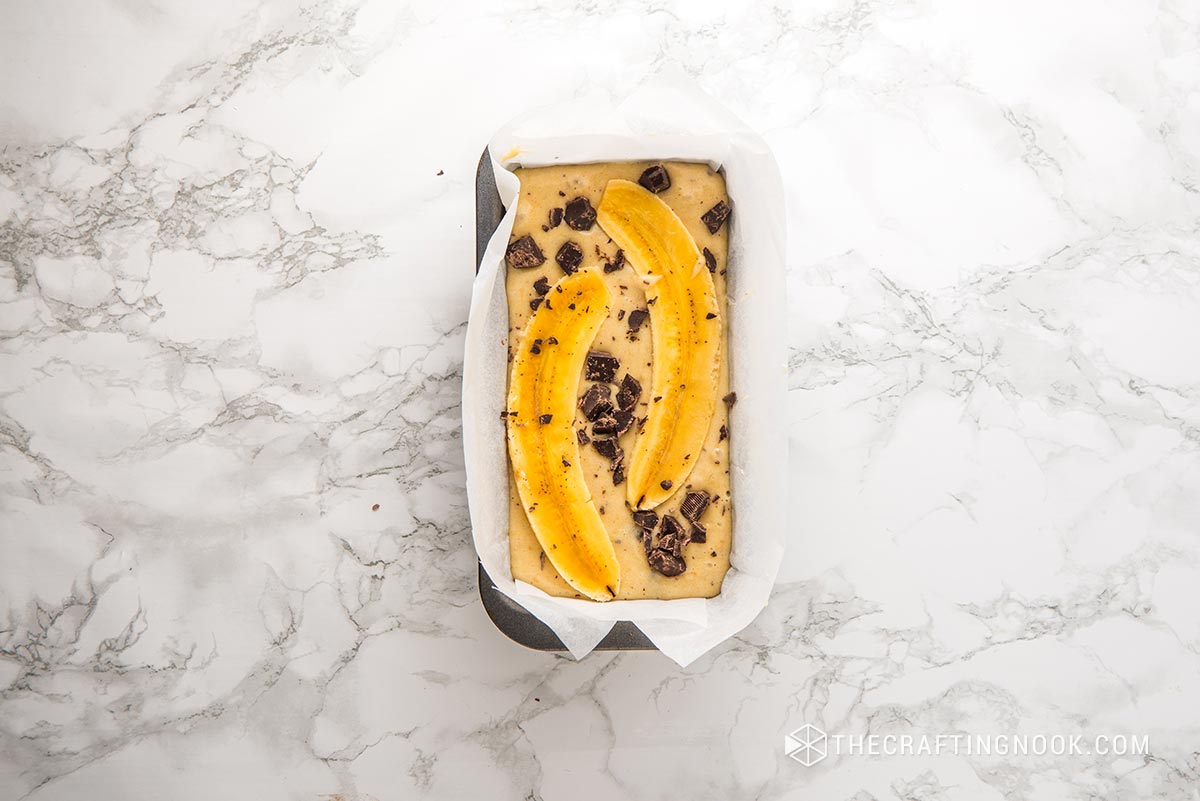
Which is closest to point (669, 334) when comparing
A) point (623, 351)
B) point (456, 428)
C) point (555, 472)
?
point (623, 351)

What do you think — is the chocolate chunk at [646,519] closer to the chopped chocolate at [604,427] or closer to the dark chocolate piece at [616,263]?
the chopped chocolate at [604,427]

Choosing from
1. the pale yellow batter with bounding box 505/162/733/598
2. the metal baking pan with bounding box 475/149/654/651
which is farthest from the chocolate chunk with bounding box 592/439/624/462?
the metal baking pan with bounding box 475/149/654/651

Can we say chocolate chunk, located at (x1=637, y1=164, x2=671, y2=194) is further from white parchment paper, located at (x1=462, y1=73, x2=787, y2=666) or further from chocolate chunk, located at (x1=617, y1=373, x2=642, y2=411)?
chocolate chunk, located at (x1=617, y1=373, x2=642, y2=411)

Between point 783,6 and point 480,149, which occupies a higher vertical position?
point 783,6

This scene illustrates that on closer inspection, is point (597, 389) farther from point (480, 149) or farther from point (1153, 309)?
point (1153, 309)

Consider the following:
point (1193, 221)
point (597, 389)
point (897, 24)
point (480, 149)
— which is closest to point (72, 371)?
point (480, 149)
